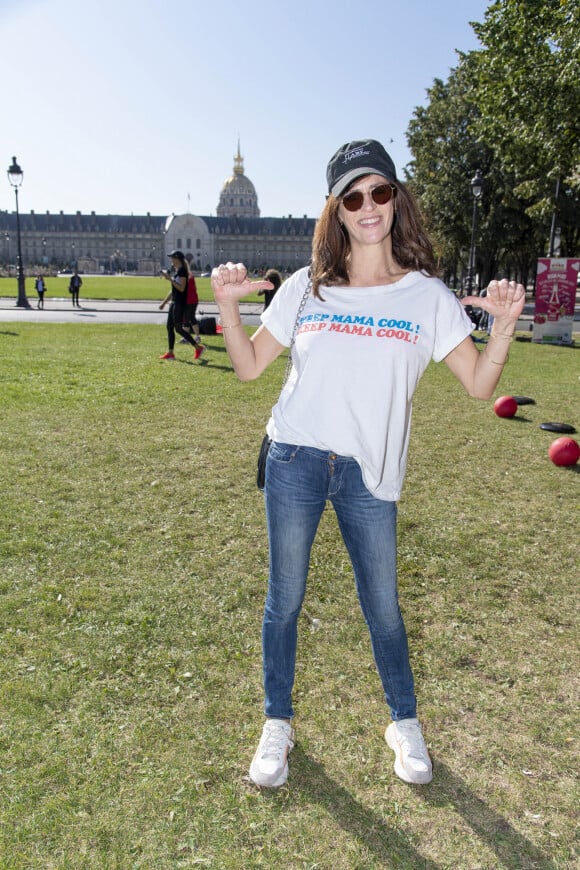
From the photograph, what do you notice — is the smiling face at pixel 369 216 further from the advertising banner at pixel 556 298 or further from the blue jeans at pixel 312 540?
the advertising banner at pixel 556 298

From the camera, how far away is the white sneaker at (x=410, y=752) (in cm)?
275

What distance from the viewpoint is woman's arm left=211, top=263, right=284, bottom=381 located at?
273 cm

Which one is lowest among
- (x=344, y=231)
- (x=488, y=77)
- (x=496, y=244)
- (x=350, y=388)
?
(x=350, y=388)

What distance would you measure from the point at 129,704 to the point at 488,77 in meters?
22.1

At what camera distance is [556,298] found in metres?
21.0

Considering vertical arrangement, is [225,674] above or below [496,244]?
below

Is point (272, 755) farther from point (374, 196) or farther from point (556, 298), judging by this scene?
point (556, 298)

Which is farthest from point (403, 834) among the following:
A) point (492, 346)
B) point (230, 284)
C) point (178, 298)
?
point (178, 298)

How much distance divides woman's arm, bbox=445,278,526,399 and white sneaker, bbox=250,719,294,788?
1.66m

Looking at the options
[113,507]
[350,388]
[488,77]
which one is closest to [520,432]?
[113,507]

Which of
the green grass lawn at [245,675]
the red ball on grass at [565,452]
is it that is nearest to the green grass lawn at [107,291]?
the red ball on grass at [565,452]

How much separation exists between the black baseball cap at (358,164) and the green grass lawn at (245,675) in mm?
2415

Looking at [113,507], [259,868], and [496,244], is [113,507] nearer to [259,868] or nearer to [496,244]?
[259,868]

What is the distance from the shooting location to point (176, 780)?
2748mm
